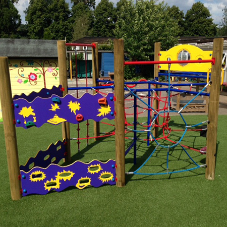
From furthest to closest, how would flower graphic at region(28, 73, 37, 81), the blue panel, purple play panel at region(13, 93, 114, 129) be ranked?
the blue panel, flower graphic at region(28, 73, 37, 81), purple play panel at region(13, 93, 114, 129)

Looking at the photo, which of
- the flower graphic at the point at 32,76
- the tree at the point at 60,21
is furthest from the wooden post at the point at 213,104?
the tree at the point at 60,21

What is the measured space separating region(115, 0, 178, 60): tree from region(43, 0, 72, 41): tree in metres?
30.3

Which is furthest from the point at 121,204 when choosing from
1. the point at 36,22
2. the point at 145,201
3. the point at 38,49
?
the point at 36,22

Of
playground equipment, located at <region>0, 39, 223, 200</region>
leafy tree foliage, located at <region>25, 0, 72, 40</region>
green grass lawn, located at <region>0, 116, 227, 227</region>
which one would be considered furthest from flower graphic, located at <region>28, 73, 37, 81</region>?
leafy tree foliage, located at <region>25, 0, 72, 40</region>

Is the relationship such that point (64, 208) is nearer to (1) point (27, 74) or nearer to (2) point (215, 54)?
(2) point (215, 54)

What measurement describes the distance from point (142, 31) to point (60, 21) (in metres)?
37.4

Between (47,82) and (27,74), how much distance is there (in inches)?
31.3

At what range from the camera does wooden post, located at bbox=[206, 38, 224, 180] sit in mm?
4543

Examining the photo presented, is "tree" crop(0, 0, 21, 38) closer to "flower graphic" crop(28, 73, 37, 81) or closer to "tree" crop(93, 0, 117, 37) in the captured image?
"tree" crop(93, 0, 117, 37)

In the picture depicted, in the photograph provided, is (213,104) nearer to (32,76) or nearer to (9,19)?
(32,76)

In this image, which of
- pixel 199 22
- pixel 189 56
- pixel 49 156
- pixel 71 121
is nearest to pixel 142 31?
pixel 189 56

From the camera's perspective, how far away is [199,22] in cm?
6144

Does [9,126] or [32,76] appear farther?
[32,76]

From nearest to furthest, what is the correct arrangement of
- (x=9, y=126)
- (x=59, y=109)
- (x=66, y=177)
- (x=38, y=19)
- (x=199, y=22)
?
(x=9, y=126), (x=59, y=109), (x=66, y=177), (x=38, y=19), (x=199, y=22)
